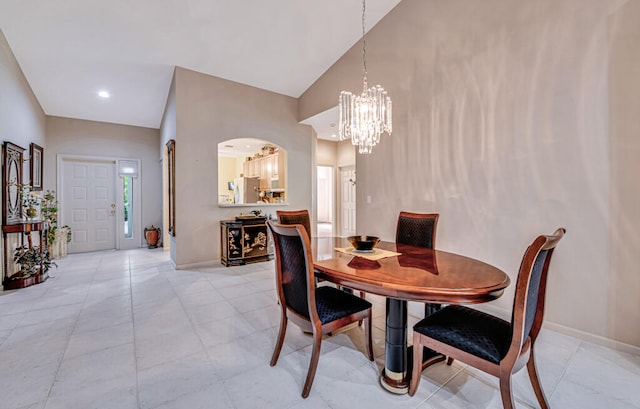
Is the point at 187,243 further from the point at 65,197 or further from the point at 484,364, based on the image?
the point at 484,364

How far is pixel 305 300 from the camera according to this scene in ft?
5.64

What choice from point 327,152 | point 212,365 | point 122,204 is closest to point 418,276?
point 212,365

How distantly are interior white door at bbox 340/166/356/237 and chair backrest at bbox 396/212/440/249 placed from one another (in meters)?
4.71

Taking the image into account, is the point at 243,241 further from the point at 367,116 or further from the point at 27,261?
the point at 367,116

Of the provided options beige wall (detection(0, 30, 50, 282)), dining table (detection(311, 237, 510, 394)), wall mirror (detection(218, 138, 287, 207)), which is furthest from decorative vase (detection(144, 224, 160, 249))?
dining table (detection(311, 237, 510, 394))

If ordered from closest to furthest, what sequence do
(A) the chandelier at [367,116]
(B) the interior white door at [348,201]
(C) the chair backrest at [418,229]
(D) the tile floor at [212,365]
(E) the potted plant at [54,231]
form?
1. (D) the tile floor at [212,365]
2. (C) the chair backrest at [418,229]
3. (A) the chandelier at [367,116]
4. (E) the potted plant at [54,231]
5. (B) the interior white door at [348,201]

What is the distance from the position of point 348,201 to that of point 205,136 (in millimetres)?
4105

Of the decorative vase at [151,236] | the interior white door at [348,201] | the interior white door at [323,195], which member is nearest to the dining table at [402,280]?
the interior white door at [348,201]

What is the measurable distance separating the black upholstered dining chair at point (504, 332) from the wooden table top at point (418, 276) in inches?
5.4

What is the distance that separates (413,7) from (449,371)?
402cm

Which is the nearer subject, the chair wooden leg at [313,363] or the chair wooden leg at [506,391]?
the chair wooden leg at [506,391]

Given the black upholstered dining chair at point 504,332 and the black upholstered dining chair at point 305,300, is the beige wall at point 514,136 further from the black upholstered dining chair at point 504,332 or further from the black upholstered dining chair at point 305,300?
the black upholstered dining chair at point 305,300

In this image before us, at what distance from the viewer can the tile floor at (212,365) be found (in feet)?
5.37

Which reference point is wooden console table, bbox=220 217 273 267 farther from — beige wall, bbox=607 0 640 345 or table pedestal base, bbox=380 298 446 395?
beige wall, bbox=607 0 640 345
